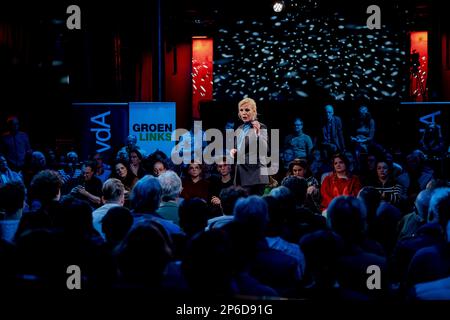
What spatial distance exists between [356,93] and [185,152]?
5780mm

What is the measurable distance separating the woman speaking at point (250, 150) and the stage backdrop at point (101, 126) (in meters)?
2.56

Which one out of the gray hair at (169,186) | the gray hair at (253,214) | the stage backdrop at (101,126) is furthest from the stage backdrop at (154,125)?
the gray hair at (253,214)

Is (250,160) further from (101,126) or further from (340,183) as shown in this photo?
(101,126)

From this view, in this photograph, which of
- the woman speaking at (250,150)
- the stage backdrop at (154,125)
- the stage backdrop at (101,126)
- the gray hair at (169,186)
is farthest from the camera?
the stage backdrop at (101,126)

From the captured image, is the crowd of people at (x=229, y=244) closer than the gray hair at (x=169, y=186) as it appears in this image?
Yes

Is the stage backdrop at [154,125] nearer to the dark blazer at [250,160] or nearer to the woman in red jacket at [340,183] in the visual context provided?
the dark blazer at [250,160]

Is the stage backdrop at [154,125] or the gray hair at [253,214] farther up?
the stage backdrop at [154,125]

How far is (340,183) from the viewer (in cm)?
684

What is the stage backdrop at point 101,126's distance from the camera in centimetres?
873

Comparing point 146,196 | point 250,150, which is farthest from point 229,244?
point 250,150

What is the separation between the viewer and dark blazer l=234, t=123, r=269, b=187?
641cm

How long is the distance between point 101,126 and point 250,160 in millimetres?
2885

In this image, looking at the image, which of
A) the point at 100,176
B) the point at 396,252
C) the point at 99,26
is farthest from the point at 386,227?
the point at 99,26

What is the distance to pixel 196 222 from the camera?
11.8 feet
